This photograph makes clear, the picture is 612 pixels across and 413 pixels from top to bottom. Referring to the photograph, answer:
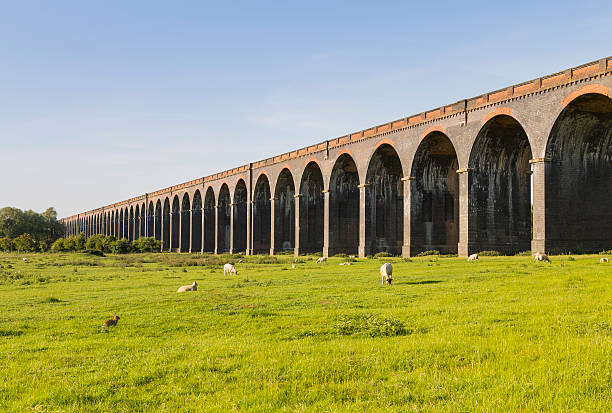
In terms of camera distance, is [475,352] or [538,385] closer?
[538,385]

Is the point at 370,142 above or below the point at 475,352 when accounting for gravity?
above

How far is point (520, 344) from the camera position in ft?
25.0

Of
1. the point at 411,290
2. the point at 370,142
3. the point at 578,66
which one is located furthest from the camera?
the point at 370,142

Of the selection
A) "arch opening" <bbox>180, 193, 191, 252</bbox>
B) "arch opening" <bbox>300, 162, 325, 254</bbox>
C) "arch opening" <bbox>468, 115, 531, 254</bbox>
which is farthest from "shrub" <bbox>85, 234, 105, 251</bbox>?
"arch opening" <bbox>468, 115, 531, 254</bbox>

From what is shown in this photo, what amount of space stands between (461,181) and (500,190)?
2.84 metres

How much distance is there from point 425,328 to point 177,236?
276 ft

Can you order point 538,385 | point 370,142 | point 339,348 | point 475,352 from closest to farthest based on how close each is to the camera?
point 538,385, point 475,352, point 339,348, point 370,142

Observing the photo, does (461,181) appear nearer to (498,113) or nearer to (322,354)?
(498,113)

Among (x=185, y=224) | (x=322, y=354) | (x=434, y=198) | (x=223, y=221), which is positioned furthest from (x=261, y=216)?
(x=322, y=354)

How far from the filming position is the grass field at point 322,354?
575cm

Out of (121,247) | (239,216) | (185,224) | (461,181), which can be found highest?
(461,181)

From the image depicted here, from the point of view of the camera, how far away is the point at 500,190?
3519 centimetres

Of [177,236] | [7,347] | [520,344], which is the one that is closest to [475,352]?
[520,344]

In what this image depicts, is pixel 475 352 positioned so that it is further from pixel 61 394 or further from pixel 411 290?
pixel 411 290
